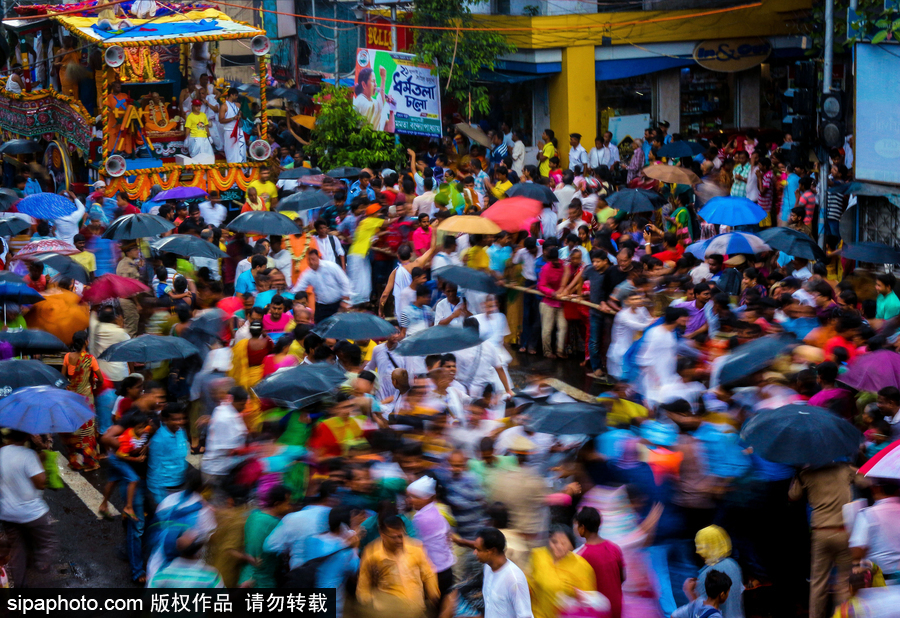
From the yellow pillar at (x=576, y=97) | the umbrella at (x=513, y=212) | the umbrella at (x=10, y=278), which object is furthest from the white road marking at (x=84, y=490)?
the yellow pillar at (x=576, y=97)

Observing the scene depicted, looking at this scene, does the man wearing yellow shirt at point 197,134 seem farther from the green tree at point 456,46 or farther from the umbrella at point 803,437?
the umbrella at point 803,437

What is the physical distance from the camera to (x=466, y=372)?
8688 millimetres

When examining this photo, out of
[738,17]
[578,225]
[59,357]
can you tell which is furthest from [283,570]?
[738,17]

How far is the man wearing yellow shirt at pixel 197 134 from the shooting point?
19.0m

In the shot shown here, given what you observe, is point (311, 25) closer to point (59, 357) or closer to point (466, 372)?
point (59, 357)

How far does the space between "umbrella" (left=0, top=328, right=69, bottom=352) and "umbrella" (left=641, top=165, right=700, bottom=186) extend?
8691 mm

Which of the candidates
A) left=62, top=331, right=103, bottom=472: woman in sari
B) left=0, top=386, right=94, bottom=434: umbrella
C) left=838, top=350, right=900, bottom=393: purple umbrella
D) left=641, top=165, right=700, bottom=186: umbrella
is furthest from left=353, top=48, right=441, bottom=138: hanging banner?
left=838, top=350, right=900, bottom=393: purple umbrella

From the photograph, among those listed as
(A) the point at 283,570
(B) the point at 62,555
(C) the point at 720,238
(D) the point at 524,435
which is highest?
(C) the point at 720,238

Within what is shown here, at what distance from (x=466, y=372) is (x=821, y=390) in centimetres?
283

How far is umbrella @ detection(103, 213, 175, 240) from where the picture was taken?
11695 millimetres

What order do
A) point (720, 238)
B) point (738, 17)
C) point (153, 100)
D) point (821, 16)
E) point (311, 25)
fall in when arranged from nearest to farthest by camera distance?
1. point (720, 238)
2. point (821, 16)
3. point (153, 100)
4. point (738, 17)
5. point (311, 25)

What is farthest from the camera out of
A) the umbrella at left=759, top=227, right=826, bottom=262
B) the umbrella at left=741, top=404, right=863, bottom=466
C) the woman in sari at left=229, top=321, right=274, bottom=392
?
the umbrella at left=759, top=227, right=826, bottom=262

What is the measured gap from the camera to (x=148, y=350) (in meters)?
8.45

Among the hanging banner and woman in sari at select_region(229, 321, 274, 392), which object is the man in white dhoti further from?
woman in sari at select_region(229, 321, 274, 392)
